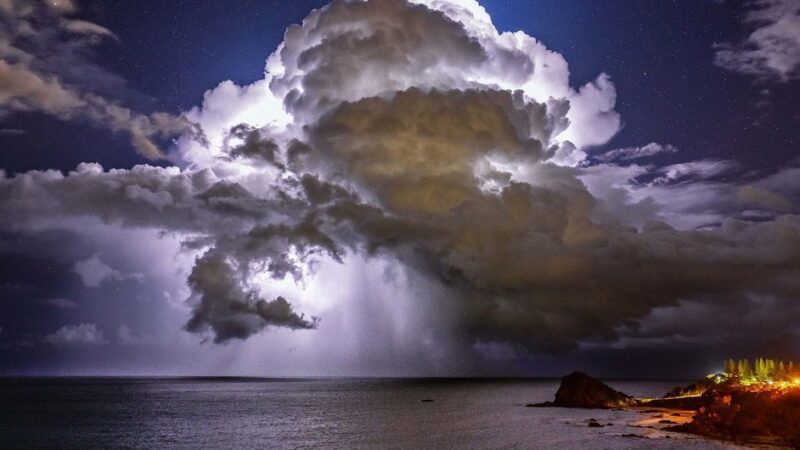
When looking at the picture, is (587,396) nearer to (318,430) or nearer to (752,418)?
(752,418)

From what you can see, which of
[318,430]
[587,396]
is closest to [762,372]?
[587,396]

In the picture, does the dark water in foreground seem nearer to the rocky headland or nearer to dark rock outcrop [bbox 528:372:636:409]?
the rocky headland

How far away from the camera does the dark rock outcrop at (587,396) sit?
168 m

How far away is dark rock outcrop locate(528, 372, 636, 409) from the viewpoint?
6599 inches

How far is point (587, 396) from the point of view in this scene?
556 feet

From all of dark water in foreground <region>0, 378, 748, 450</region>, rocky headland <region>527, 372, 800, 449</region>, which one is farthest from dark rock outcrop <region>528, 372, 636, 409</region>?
rocky headland <region>527, 372, 800, 449</region>

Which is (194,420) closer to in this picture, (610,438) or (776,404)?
(610,438)

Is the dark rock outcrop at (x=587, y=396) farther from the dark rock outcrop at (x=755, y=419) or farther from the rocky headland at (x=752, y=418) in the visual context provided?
the dark rock outcrop at (x=755, y=419)

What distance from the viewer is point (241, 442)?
94.6m

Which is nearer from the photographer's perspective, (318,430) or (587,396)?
(318,430)

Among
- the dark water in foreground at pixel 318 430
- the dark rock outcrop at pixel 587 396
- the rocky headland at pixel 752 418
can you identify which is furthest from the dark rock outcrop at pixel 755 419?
the dark rock outcrop at pixel 587 396

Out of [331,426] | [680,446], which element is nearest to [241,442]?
[331,426]

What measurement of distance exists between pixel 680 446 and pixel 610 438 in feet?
38.8

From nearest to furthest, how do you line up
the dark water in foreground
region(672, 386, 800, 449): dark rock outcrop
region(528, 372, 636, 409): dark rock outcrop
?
1. region(672, 386, 800, 449): dark rock outcrop
2. the dark water in foreground
3. region(528, 372, 636, 409): dark rock outcrop
